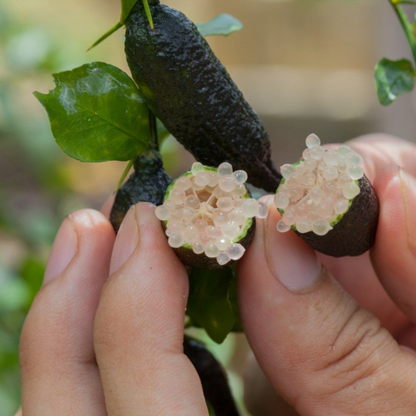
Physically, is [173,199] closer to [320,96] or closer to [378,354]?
[378,354]

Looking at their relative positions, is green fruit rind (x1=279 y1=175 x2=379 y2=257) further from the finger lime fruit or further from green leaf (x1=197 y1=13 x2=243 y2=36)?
green leaf (x1=197 y1=13 x2=243 y2=36)

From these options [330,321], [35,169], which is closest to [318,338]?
[330,321]

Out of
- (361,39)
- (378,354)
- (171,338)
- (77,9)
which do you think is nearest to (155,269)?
(171,338)

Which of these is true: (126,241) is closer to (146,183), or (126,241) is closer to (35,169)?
(146,183)

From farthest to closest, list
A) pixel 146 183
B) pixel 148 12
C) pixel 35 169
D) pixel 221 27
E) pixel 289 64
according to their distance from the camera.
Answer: pixel 289 64
pixel 35 169
pixel 221 27
pixel 146 183
pixel 148 12

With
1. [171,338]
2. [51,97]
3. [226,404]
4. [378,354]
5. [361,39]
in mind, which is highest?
[51,97]
